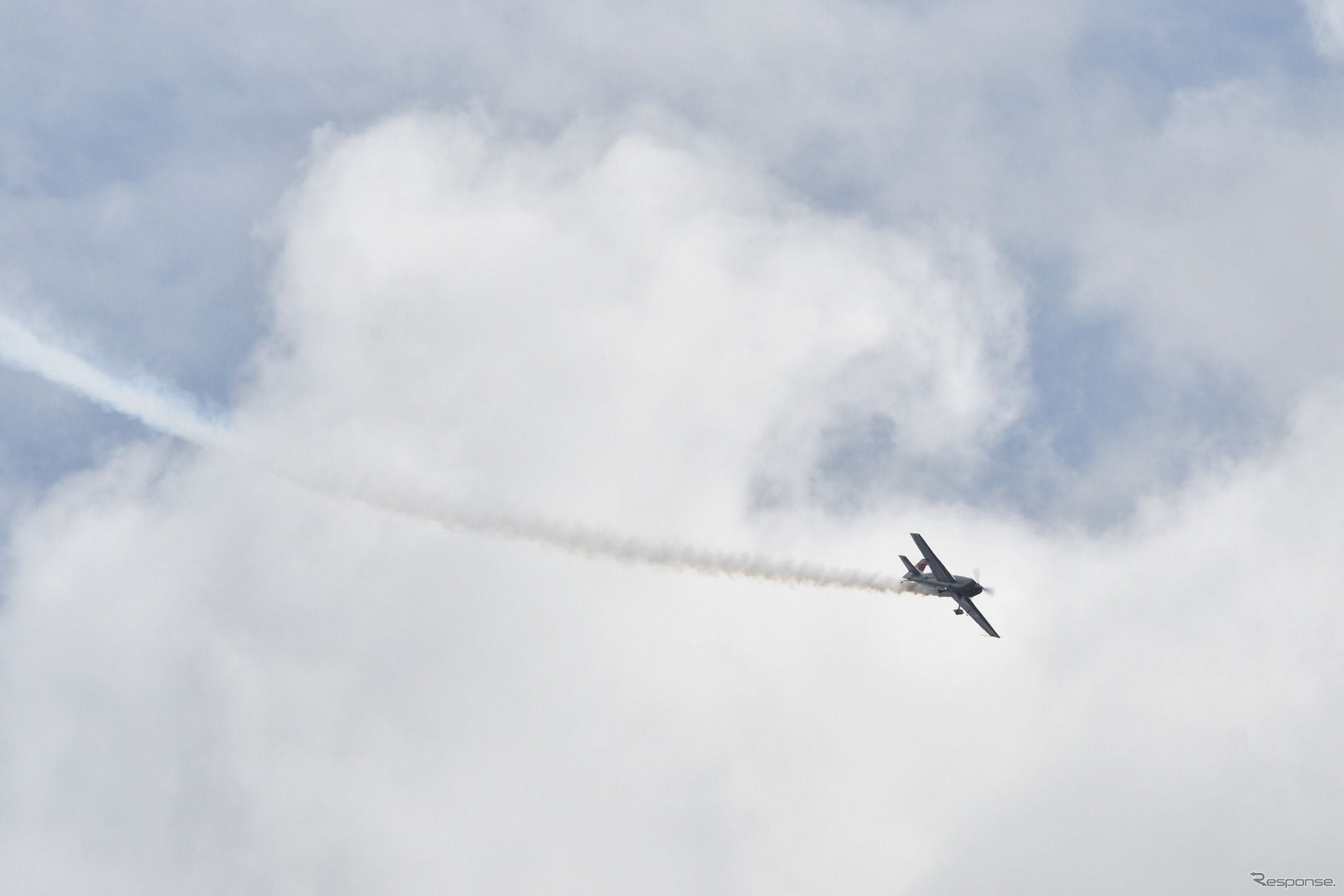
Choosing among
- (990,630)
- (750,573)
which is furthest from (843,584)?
(990,630)

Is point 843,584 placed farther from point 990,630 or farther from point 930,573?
point 990,630

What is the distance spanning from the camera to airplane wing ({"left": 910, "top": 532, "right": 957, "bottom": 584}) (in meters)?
129

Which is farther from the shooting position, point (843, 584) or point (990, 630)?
point (990, 630)

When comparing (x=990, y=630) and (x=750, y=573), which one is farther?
(x=990, y=630)

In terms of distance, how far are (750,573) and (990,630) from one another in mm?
33185

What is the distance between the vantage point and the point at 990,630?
135000 millimetres

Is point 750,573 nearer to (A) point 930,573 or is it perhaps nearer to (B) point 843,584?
(B) point 843,584

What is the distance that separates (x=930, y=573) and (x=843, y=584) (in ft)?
42.8

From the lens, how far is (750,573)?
118 m

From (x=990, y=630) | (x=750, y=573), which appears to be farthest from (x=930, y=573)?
(x=750, y=573)

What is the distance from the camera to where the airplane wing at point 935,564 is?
12862cm

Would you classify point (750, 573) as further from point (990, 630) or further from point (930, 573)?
point (990, 630)

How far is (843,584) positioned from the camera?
4843 inches

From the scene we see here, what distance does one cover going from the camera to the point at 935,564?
130 metres
